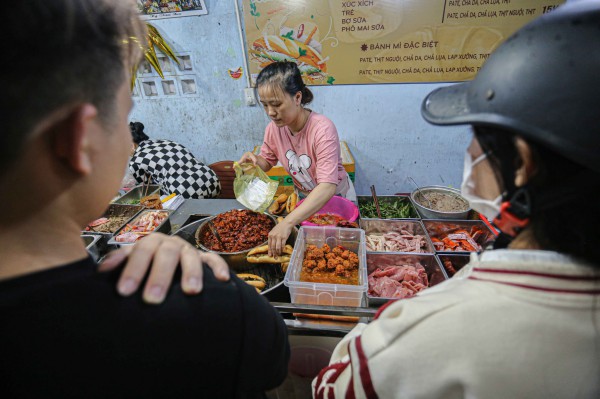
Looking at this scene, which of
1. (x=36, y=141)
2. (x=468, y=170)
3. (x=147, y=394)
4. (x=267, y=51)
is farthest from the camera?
(x=267, y=51)

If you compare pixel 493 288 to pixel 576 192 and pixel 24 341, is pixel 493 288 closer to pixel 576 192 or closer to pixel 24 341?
pixel 576 192

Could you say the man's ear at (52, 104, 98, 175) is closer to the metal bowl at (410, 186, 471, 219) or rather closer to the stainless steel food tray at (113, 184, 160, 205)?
the stainless steel food tray at (113, 184, 160, 205)

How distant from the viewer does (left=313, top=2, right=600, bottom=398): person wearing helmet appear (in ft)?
2.24

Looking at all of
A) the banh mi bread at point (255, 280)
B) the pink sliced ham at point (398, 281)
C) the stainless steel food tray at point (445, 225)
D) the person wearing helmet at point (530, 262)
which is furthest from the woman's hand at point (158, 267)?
the stainless steel food tray at point (445, 225)

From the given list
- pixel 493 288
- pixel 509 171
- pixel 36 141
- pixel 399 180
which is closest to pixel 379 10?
pixel 399 180

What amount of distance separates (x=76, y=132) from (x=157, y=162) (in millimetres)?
3266

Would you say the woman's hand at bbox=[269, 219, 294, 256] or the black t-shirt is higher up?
the black t-shirt

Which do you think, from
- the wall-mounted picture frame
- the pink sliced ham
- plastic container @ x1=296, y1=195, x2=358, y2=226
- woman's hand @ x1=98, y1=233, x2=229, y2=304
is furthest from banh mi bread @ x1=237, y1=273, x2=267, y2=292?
the wall-mounted picture frame

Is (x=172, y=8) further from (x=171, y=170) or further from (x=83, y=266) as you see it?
(x=83, y=266)

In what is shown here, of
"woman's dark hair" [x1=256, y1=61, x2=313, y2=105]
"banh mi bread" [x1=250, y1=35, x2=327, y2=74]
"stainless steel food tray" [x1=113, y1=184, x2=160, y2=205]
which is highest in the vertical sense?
"banh mi bread" [x1=250, y1=35, x2=327, y2=74]

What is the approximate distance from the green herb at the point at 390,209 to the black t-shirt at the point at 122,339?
250cm

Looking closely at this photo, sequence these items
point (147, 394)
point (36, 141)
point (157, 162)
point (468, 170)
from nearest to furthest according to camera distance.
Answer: point (36, 141) < point (147, 394) < point (468, 170) < point (157, 162)

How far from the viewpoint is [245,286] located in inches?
27.8

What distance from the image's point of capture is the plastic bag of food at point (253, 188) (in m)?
2.31
